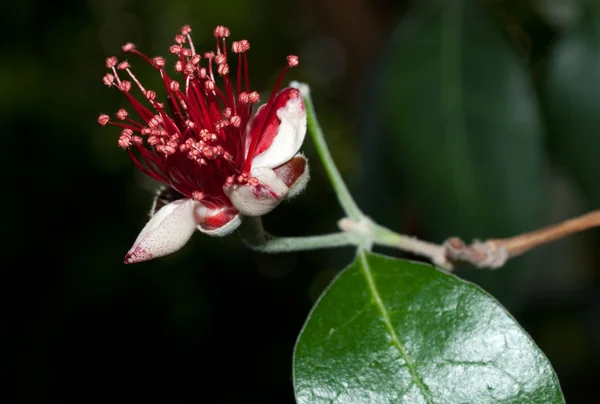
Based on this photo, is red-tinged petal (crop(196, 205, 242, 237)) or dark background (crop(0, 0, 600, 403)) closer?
red-tinged petal (crop(196, 205, 242, 237))

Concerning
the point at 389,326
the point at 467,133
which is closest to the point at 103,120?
the point at 389,326

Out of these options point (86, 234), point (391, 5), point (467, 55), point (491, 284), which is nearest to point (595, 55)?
point (467, 55)

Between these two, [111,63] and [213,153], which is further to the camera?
[111,63]

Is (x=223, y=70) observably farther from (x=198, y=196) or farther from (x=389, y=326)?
(x=389, y=326)

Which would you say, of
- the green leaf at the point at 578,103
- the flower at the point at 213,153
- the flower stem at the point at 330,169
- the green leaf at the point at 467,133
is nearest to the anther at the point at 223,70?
the flower at the point at 213,153

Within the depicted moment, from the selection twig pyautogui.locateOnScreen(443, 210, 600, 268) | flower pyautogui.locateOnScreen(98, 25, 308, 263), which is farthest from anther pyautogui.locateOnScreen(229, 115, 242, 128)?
twig pyautogui.locateOnScreen(443, 210, 600, 268)

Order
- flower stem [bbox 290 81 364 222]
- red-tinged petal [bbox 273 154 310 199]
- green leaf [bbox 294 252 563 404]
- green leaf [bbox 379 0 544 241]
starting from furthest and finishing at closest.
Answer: green leaf [bbox 379 0 544 241] → flower stem [bbox 290 81 364 222] → red-tinged petal [bbox 273 154 310 199] → green leaf [bbox 294 252 563 404]

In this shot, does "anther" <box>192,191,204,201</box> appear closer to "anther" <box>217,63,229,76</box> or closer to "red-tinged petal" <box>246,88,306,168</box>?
"red-tinged petal" <box>246,88,306,168</box>
